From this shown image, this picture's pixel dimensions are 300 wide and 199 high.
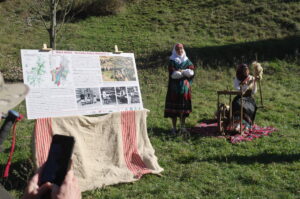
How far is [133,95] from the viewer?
16.1 feet

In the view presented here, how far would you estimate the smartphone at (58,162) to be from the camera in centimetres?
201

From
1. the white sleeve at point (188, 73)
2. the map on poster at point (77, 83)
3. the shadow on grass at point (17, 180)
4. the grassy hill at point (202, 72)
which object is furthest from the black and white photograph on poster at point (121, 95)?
the white sleeve at point (188, 73)

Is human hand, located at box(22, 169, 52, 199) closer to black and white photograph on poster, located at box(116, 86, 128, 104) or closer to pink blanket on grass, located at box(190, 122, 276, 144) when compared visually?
black and white photograph on poster, located at box(116, 86, 128, 104)

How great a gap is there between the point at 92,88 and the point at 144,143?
1.21 m

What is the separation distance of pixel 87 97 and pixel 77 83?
22 cm

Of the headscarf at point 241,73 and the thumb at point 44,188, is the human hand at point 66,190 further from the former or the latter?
the headscarf at point 241,73

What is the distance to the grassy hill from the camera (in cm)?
466

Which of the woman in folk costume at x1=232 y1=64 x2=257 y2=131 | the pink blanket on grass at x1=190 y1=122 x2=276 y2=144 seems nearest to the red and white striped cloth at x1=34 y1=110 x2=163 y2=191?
the pink blanket on grass at x1=190 y1=122 x2=276 y2=144

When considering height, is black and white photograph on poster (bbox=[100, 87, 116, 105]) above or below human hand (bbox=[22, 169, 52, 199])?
above

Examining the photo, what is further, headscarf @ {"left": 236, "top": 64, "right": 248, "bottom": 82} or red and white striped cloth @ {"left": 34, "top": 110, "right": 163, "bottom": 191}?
headscarf @ {"left": 236, "top": 64, "right": 248, "bottom": 82}

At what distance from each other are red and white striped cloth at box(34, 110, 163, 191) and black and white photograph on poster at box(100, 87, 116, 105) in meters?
0.21

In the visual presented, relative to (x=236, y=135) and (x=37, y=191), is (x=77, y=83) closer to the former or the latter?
(x=37, y=191)

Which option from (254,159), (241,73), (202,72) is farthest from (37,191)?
(202,72)

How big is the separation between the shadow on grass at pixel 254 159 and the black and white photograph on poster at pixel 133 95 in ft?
4.32
